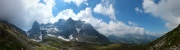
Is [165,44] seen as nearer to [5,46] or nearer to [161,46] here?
[161,46]

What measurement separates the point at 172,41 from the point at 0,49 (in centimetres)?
13027

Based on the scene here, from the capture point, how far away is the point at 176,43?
13050cm

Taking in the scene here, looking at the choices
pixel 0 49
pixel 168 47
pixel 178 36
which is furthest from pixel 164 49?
pixel 0 49

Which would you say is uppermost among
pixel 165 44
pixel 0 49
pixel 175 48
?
pixel 0 49

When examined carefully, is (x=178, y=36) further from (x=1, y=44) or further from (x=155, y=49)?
(x=1, y=44)

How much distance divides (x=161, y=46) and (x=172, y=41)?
10.3 m

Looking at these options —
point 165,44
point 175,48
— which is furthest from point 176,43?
point 165,44

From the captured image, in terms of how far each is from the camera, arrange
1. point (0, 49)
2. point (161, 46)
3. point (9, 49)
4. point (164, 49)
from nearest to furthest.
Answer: point (164, 49) < point (161, 46) < point (0, 49) < point (9, 49)

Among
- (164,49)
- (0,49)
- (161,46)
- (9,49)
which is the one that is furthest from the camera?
(9,49)

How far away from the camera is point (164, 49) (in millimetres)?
139500

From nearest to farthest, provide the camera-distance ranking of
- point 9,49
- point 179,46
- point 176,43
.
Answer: point 179,46, point 176,43, point 9,49

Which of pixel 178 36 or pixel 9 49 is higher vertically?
pixel 9 49

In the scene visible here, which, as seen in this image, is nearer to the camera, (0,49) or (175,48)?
(175,48)

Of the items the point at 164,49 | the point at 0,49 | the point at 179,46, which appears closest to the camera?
the point at 179,46
